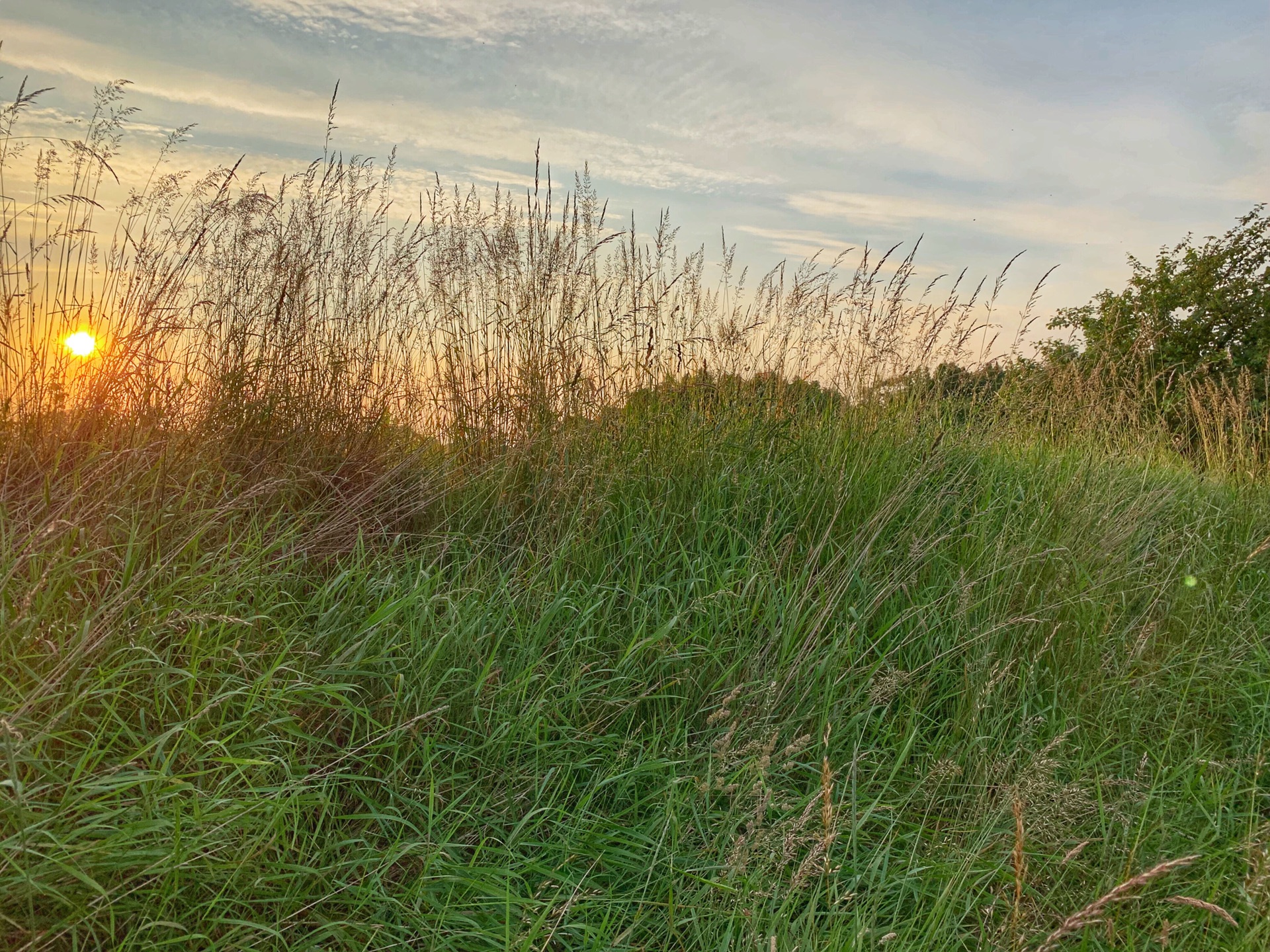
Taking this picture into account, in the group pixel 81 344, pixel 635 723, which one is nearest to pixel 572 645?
pixel 635 723

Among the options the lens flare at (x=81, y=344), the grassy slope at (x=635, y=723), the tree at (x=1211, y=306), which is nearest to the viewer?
the grassy slope at (x=635, y=723)

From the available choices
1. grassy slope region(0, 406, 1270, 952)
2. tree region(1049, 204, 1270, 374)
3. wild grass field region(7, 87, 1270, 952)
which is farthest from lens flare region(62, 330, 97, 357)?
tree region(1049, 204, 1270, 374)

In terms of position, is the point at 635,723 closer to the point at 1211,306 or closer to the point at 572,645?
the point at 572,645

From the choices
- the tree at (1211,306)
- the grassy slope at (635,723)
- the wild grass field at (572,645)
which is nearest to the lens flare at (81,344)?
the wild grass field at (572,645)

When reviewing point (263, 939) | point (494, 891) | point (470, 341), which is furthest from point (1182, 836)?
point (470, 341)

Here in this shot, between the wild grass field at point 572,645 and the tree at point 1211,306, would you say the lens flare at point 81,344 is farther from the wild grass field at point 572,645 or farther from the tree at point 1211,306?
the tree at point 1211,306

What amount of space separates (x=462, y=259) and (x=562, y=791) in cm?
290

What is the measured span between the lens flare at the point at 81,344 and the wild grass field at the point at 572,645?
70mm

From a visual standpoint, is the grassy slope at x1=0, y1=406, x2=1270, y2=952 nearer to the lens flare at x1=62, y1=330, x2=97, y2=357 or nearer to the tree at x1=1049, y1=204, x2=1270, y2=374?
the lens flare at x1=62, y1=330, x2=97, y2=357

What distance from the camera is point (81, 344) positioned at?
3.26 metres

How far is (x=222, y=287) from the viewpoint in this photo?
12.5 feet

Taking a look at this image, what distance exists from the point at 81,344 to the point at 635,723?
8.85 feet

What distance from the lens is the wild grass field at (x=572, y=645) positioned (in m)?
1.74

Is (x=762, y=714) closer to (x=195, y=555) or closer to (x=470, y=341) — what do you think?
(x=195, y=555)
